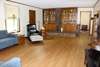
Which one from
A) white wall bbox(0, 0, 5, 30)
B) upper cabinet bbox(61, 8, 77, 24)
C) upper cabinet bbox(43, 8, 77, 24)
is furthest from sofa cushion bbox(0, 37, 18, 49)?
upper cabinet bbox(61, 8, 77, 24)

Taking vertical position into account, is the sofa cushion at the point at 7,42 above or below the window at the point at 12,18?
below

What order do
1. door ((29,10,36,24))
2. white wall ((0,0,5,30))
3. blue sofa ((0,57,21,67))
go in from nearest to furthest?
blue sofa ((0,57,21,67)), white wall ((0,0,5,30)), door ((29,10,36,24))

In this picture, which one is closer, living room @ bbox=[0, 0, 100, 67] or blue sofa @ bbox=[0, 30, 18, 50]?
living room @ bbox=[0, 0, 100, 67]

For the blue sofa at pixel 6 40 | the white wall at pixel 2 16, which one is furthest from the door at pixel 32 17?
the blue sofa at pixel 6 40

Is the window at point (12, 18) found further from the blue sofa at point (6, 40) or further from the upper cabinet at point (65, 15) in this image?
the upper cabinet at point (65, 15)

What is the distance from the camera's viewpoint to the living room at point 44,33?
15.5 ft

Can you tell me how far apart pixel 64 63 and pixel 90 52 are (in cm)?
155

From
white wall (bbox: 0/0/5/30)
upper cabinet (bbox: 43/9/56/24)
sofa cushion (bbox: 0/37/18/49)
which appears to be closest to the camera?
sofa cushion (bbox: 0/37/18/49)

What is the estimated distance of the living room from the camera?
4727 mm

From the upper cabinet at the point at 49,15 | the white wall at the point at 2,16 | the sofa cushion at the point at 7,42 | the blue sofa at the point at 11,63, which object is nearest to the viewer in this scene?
the blue sofa at the point at 11,63

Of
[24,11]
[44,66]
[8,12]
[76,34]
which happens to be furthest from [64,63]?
[76,34]

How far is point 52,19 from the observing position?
12109mm

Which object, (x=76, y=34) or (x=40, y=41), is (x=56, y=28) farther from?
(x=40, y=41)

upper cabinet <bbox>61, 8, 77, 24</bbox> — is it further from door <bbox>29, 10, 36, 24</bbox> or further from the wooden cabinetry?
door <bbox>29, 10, 36, 24</bbox>
